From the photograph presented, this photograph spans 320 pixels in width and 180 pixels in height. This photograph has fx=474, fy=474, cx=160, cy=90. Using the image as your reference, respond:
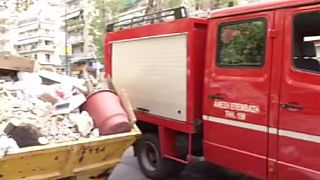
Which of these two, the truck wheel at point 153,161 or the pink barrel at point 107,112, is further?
the truck wheel at point 153,161

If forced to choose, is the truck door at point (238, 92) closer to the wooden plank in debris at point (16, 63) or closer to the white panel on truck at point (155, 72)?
the white panel on truck at point (155, 72)

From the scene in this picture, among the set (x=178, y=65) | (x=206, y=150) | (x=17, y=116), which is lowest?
(x=206, y=150)

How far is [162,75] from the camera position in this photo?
6078 mm

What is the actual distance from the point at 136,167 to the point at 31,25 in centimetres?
6890

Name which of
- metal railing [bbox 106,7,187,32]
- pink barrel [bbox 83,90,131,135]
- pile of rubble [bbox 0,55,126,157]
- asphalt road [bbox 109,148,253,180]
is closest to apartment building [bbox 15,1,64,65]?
metal railing [bbox 106,7,187,32]

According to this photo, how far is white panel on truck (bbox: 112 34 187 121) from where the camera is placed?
5680mm

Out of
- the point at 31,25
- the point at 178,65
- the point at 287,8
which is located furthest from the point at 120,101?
the point at 31,25

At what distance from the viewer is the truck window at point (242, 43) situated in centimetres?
467

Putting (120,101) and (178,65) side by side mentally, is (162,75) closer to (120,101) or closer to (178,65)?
(178,65)

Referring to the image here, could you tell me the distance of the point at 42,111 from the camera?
15.4 ft

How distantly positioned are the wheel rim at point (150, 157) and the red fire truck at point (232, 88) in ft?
0.05

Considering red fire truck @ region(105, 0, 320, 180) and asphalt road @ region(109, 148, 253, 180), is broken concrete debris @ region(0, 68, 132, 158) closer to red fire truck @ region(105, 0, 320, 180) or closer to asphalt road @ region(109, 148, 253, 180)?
red fire truck @ region(105, 0, 320, 180)

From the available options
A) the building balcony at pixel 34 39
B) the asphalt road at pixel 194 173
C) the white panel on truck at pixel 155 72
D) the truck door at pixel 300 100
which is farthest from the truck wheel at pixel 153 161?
the building balcony at pixel 34 39

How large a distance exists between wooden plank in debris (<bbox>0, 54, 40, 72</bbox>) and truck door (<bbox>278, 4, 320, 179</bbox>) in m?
3.03
